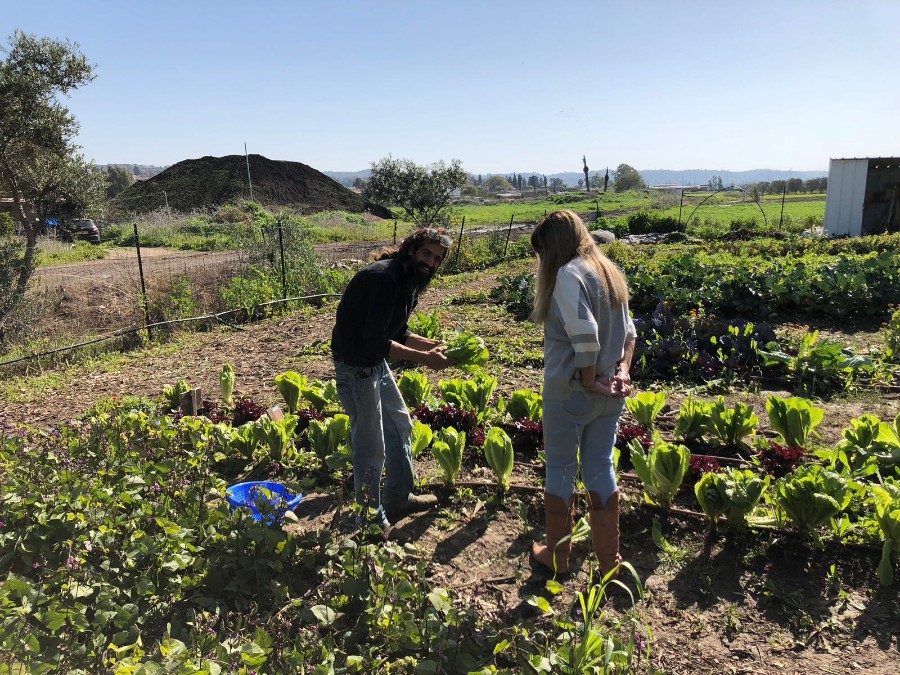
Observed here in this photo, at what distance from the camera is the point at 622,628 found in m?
2.58

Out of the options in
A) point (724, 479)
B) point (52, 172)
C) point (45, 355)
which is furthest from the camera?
point (52, 172)

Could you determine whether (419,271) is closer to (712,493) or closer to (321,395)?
(712,493)

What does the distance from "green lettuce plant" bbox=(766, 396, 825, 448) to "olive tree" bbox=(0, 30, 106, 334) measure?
9.59m

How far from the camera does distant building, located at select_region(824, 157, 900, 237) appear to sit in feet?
65.0

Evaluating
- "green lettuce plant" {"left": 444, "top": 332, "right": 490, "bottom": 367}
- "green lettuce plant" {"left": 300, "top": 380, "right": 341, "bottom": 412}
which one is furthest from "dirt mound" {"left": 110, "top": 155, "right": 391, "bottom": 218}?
"green lettuce plant" {"left": 444, "top": 332, "right": 490, "bottom": 367}

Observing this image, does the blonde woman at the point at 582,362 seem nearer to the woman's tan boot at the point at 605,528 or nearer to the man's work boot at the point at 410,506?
the woman's tan boot at the point at 605,528

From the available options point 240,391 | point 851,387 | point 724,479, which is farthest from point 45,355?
point 851,387

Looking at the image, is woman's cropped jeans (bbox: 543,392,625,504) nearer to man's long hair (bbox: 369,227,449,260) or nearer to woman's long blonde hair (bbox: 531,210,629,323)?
woman's long blonde hair (bbox: 531,210,629,323)

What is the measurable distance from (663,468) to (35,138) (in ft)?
34.5

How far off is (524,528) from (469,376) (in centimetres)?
261

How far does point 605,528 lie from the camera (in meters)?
2.71

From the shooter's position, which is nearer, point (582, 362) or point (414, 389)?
point (582, 362)

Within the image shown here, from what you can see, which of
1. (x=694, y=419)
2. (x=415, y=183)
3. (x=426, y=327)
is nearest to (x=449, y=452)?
(x=694, y=419)

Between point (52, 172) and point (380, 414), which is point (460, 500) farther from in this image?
point (52, 172)
